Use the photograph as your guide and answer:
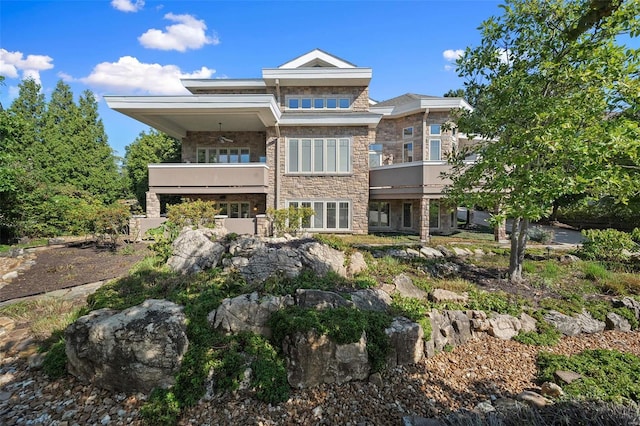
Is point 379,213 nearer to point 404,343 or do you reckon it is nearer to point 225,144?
point 225,144

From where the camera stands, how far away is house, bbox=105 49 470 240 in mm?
12922

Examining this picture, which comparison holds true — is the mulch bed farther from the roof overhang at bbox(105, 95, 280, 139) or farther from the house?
the roof overhang at bbox(105, 95, 280, 139)

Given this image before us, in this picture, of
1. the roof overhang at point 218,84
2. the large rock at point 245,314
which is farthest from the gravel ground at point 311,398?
the roof overhang at point 218,84

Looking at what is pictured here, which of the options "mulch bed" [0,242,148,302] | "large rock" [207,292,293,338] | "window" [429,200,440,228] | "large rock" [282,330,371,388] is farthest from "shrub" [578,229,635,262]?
"mulch bed" [0,242,148,302]

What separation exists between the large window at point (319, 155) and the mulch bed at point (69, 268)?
771 centimetres

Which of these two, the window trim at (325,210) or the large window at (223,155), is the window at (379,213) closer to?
the window trim at (325,210)

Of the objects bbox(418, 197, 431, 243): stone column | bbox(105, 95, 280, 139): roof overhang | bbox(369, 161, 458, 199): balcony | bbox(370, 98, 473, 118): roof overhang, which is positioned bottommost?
bbox(418, 197, 431, 243): stone column

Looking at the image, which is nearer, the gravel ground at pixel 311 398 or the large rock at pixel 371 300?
the gravel ground at pixel 311 398

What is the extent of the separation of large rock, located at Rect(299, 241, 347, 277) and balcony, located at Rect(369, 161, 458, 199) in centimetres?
694

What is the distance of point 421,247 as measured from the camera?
10070 millimetres

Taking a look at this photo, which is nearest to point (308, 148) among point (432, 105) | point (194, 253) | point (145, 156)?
point (432, 105)

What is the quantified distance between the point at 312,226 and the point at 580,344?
10986mm

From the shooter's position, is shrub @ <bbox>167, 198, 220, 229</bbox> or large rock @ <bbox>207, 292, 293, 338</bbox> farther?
shrub @ <bbox>167, 198, 220, 229</bbox>

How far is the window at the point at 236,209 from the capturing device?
15.7 metres
